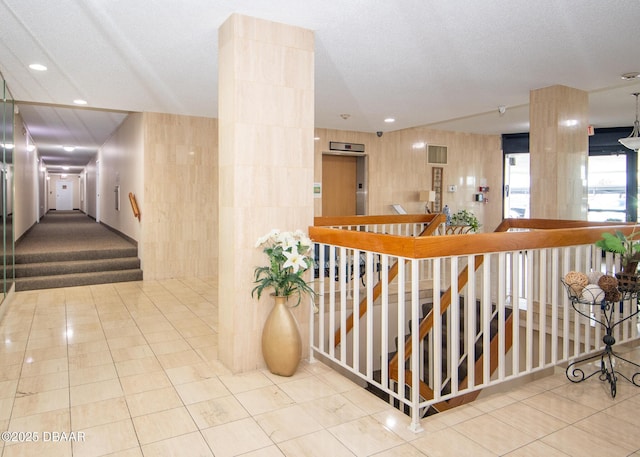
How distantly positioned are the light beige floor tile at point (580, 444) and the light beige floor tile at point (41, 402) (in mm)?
2805

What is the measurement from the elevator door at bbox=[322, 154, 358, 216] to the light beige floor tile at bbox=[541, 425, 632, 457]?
6.75m

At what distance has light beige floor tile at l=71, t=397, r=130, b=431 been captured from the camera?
96.0 inches

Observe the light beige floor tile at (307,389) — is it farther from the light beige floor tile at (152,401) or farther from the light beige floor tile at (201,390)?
the light beige floor tile at (152,401)

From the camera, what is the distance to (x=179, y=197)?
6.97 meters

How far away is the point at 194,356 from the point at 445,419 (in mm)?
2056

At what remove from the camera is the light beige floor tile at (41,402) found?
258 cm

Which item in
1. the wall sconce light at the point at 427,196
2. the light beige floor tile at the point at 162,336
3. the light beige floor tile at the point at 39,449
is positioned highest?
the wall sconce light at the point at 427,196

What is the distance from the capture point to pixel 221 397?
9.07ft

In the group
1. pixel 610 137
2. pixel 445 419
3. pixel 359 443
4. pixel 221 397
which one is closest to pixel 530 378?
pixel 445 419

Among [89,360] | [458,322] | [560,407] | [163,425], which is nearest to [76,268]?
[89,360]

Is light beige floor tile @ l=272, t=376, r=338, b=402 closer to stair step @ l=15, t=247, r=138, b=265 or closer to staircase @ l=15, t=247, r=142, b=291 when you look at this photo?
staircase @ l=15, t=247, r=142, b=291

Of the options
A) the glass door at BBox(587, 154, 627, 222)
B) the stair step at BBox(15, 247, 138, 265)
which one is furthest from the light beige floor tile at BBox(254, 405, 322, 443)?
the glass door at BBox(587, 154, 627, 222)

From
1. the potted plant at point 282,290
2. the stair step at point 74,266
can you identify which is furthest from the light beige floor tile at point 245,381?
the stair step at point 74,266

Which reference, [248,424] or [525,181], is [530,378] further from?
[525,181]
